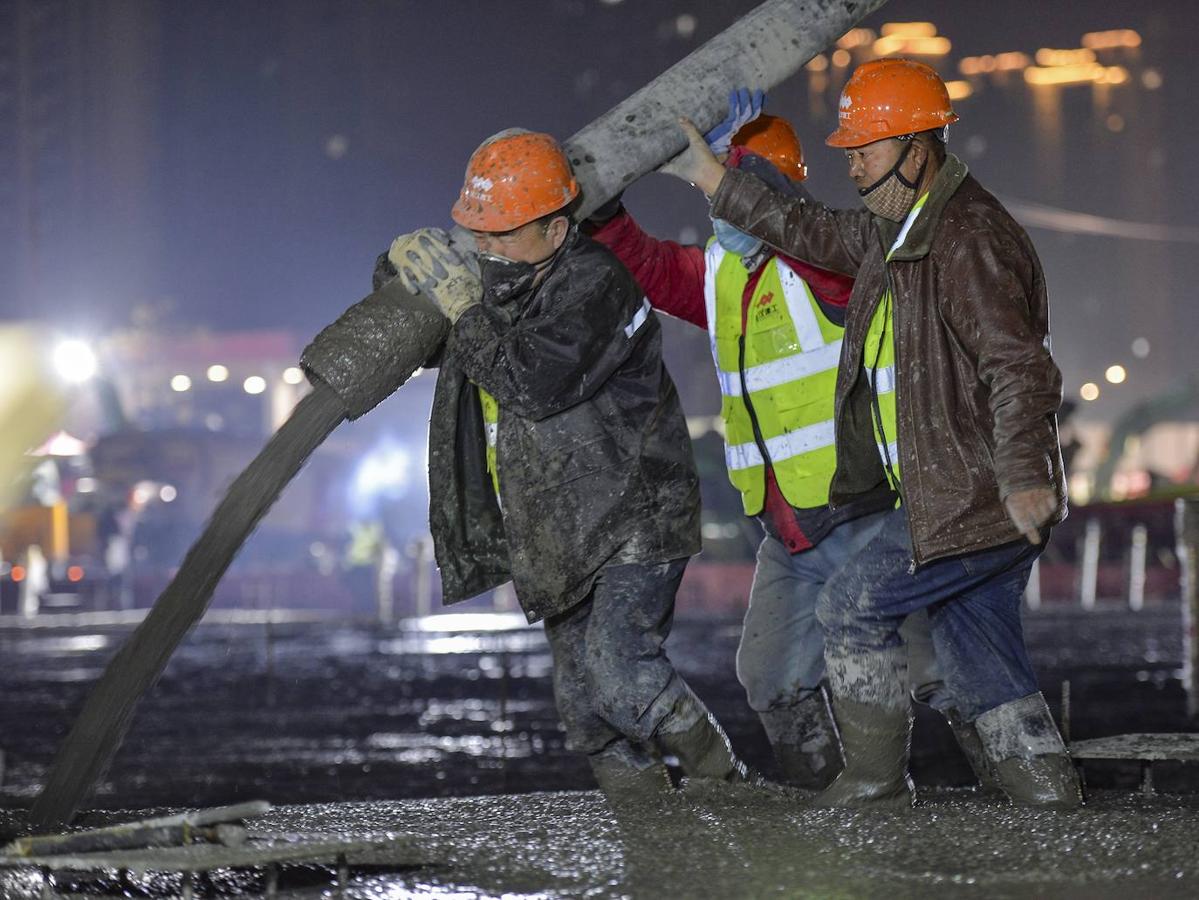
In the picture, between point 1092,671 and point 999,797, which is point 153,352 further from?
point 999,797

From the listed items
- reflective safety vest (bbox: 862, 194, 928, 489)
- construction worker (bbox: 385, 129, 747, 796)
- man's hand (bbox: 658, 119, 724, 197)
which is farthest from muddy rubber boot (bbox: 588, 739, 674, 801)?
man's hand (bbox: 658, 119, 724, 197)

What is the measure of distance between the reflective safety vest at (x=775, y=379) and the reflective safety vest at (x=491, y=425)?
2.17 ft

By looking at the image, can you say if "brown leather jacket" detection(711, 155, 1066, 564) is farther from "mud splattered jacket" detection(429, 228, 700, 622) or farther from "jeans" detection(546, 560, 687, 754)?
"jeans" detection(546, 560, 687, 754)

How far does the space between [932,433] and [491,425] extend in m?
1.17

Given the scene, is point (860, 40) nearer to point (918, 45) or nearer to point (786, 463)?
point (918, 45)

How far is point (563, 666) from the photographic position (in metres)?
4.14

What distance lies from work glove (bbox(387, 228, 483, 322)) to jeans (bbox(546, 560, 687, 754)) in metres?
0.78

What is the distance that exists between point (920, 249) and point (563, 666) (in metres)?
1.43

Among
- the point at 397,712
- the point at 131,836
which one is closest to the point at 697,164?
Result: the point at 131,836

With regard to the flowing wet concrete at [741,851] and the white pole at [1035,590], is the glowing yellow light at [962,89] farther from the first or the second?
the flowing wet concrete at [741,851]

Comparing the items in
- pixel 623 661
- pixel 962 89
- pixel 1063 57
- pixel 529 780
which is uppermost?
pixel 1063 57

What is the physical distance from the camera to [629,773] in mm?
4051

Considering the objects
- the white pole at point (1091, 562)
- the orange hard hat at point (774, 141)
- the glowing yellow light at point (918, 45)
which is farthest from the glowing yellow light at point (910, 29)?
the orange hard hat at point (774, 141)

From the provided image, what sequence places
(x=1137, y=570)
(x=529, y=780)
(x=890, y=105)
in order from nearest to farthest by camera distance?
(x=890, y=105) → (x=529, y=780) → (x=1137, y=570)
